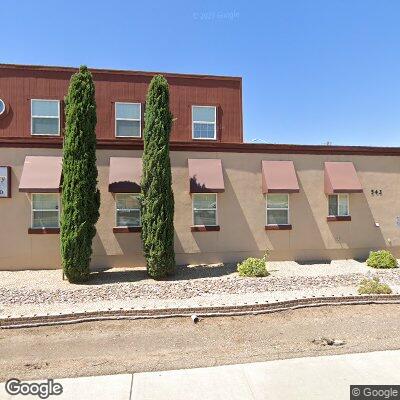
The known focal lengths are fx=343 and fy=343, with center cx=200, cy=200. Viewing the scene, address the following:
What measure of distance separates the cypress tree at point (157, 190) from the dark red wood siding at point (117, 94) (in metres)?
4.01

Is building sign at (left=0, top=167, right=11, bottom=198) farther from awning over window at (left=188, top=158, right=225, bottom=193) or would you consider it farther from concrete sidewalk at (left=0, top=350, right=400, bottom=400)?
concrete sidewalk at (left=0, top=350, right=400, bottom=400)

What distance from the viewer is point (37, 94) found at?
584 inches

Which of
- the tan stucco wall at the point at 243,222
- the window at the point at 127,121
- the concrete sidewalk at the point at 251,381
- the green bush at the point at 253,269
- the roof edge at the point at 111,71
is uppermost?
the roof edge at the point at 111,71

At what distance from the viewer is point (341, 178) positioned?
14344 mm

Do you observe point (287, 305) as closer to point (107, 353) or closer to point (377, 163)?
point (107, 353)

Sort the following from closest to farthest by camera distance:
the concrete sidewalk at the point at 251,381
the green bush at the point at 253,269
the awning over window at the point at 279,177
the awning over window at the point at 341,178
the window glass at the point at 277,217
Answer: the concrete sidewalk at the point at 251,381
the green bush at the point at 253,269
the awning over window at the point at 279,177
the awning over window at the point at 341,178
the window glass at the point at 277,217

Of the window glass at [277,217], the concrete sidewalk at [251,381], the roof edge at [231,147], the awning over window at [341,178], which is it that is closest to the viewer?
the concrete sidewalk at [251,381]

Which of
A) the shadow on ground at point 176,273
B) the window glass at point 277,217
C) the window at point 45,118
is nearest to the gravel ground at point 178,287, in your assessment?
the shadow on ground at point 176,273

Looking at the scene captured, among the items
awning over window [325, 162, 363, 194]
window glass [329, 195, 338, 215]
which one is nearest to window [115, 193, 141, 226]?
awning over window [325, 162, 363, 194]

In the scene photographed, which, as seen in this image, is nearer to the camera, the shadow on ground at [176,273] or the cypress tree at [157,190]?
the cypress tree at [157,190]

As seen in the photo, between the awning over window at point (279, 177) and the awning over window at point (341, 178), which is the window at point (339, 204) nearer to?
the awning over window at point (341, 178)

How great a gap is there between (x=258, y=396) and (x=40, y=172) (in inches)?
433

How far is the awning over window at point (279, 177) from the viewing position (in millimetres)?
13734

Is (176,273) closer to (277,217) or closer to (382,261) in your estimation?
(277,217)
